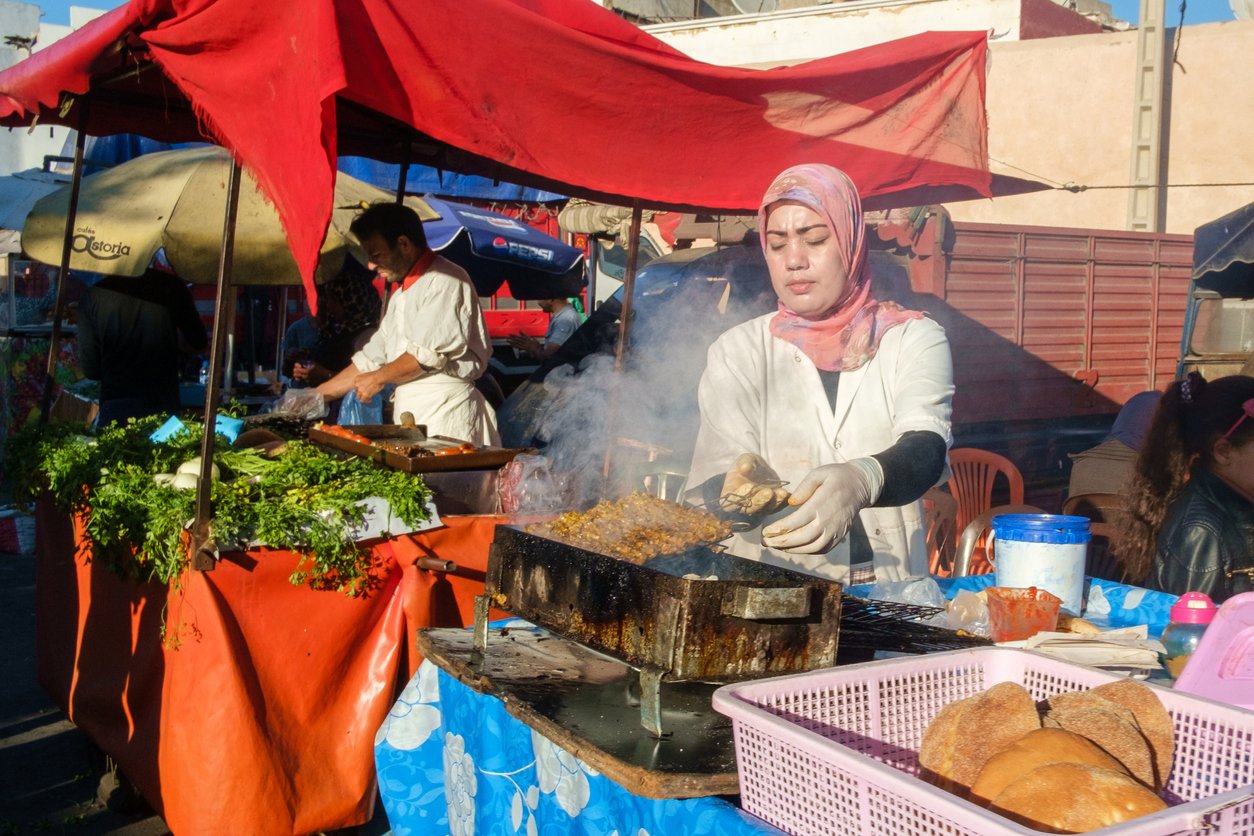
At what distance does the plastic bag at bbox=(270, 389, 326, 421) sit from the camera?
5512 mm

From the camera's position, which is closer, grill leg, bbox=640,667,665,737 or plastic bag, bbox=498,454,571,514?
grill leg, bbox=640,667,665,737

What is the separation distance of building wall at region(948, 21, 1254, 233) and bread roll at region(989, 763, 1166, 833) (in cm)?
1733

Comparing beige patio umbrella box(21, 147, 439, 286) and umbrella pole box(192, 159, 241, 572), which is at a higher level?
beige patio umbrella box(21, 147, 439, 286)

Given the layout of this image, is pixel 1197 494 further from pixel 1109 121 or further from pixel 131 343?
pixel 1109 121

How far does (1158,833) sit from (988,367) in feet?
29.2

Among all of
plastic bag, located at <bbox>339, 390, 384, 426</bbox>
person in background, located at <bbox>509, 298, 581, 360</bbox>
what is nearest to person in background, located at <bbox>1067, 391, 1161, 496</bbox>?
plastic bag, located at <bbox>339, 390, 384, 426</bbox>

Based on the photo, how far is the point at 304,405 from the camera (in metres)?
5.61

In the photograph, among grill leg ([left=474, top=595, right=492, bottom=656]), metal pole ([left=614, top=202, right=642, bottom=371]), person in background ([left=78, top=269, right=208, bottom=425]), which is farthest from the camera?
person in background ([left=78, top=269, right=208, bottom=425])

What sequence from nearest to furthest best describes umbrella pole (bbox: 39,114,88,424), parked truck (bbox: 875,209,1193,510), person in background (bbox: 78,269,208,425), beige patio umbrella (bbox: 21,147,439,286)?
umbrella pole (bbox: 39,114,88,424), person in background (bbox: 78,269,208,425), beige patio umbrella (bbox: 21,147,439,286), parked truck (bbox: 875,209,1193,510)

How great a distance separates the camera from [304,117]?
2908mm

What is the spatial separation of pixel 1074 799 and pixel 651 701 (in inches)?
34.1

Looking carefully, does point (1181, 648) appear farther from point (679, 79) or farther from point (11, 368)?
point (11, 368)

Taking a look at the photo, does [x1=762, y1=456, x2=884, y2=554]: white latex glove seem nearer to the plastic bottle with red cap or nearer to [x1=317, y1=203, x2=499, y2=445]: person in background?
the plastic bottle with red cap

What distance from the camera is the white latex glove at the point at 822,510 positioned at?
8.12 ft
